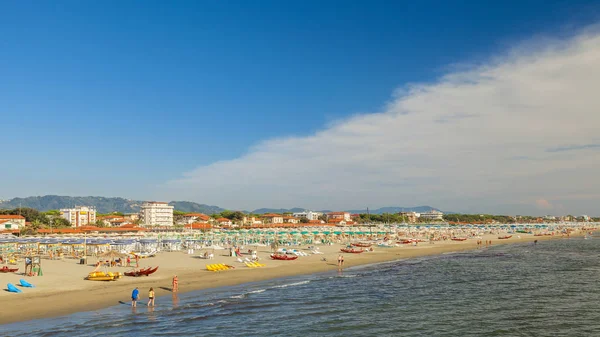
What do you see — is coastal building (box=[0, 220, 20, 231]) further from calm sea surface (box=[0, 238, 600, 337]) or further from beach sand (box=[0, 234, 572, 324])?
calm sea surface (box=[0, 238, 600, 337])

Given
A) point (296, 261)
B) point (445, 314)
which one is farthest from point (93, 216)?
point (445, 314)

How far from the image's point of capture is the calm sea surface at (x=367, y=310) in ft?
74.0

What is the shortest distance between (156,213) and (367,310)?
6780 inches

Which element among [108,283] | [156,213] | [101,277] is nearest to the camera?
[108,283]

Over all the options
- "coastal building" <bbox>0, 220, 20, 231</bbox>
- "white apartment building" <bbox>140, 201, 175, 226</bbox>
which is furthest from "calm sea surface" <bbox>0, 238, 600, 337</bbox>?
"white apartment building" <bbox>140, 201, 175, 226</bbox>

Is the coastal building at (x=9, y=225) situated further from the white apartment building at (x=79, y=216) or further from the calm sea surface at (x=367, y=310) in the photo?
the calm sea surface at (x=367, y=310)

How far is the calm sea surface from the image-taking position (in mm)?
22562

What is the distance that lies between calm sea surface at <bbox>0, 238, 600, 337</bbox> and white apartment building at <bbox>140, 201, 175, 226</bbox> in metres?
154

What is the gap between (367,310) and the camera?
27.9 m

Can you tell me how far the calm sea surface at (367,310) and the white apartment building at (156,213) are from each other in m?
154

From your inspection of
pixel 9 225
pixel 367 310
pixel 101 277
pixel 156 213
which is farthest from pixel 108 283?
pixel 156 213

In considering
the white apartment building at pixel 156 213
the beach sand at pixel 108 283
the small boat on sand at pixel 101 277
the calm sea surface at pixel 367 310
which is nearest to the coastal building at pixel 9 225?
the beach sand at pixel 108 283

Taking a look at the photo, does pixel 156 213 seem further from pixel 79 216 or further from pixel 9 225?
pixel 9 225

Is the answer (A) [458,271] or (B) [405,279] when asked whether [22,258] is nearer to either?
(B) [405,279]
